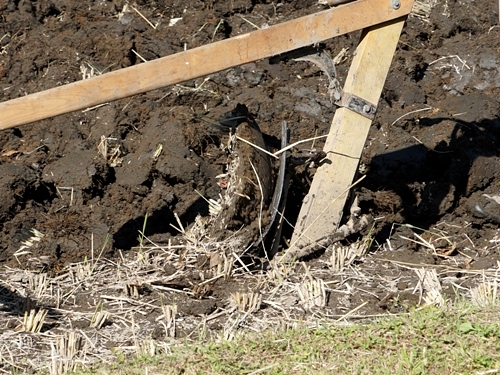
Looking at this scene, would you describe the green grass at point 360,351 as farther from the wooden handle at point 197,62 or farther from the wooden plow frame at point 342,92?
the wooden handle at point 197,62

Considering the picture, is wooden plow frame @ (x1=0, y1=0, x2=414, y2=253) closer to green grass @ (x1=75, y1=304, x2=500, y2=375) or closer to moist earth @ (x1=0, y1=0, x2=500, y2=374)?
moist earth @ (x1=0, y1=0, x2=500, y2=374)

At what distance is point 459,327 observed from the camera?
4.26 metres

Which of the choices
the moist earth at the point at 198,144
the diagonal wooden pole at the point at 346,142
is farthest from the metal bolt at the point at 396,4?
the moist earth at the point at 198,144

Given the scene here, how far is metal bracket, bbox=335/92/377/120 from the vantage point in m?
5.42

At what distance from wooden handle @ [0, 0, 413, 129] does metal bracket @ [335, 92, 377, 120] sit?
0.40 m

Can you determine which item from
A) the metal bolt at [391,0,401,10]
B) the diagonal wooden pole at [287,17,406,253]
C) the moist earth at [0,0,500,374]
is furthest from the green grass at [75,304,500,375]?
the metal bolt at [391,0,401,10]

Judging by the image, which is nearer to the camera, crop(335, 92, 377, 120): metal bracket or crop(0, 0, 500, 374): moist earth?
crop(335, 92, 377, 120): metal bracket

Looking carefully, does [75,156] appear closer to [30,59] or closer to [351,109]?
[30,59]

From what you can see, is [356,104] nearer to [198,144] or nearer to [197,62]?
[197,62]

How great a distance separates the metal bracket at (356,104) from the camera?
5422 millimetres

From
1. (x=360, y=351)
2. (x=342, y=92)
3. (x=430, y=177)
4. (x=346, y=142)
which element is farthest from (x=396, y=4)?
(x=360, y=351)

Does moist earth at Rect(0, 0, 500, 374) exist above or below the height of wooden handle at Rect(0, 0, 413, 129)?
below

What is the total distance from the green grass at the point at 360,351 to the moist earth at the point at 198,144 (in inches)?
25.0

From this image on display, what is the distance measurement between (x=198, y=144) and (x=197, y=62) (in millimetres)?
1240
